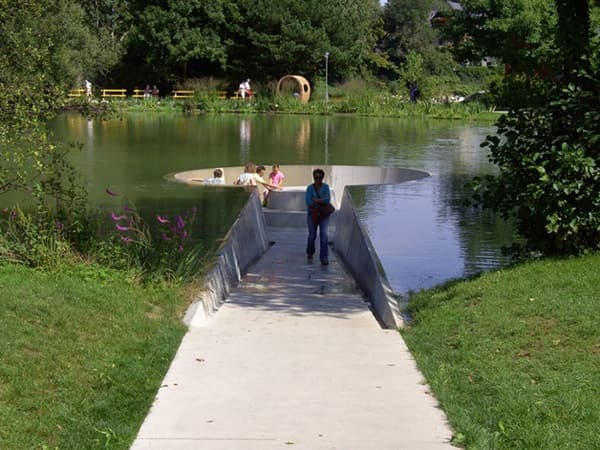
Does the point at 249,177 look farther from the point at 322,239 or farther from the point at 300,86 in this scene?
the point at 300,86

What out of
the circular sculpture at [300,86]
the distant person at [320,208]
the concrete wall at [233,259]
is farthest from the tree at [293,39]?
the distant person at [320,208]

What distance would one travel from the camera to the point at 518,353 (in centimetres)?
739

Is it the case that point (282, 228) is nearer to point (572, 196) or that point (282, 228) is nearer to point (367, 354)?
point (572, 196)

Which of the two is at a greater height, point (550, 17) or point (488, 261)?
point (550, 17)

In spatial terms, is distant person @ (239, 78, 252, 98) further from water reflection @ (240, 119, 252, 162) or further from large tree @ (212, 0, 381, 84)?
water reflection @ (240, 119, 252, 162)

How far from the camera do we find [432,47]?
98.6 m

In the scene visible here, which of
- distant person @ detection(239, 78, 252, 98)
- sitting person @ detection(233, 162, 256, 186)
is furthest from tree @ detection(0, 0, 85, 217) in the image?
distant person @ detection(239, 78, 252, 98)

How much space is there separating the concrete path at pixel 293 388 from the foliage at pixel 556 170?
204cm

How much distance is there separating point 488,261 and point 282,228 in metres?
5.94

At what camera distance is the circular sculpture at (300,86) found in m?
63.9

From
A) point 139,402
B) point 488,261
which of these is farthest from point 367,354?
point 488,261

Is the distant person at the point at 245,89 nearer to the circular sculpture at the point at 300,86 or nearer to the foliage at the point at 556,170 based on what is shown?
the circular sculpture at the point at 300,86

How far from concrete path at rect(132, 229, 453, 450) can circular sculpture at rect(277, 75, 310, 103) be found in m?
53.8

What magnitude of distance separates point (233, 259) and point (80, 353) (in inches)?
224
